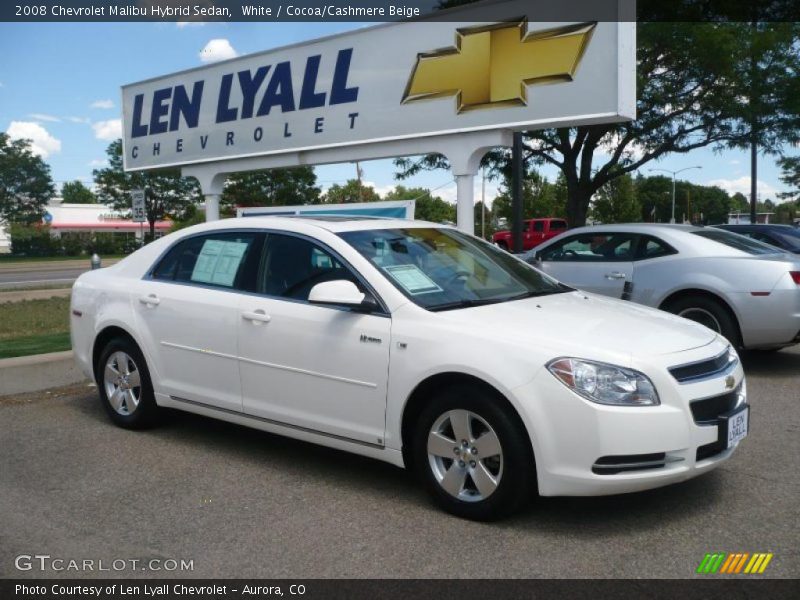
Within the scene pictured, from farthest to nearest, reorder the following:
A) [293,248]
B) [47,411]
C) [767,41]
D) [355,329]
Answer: [767,41] → [47,411] → [293,248] → [355,329]

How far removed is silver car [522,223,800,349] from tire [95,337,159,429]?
11.7 ft

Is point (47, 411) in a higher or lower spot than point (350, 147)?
lower

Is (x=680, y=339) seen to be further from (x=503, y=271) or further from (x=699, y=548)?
(x=503, y=271)

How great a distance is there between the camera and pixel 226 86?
36.8 feet

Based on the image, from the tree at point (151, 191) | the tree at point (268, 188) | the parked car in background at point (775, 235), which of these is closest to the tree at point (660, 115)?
the parked car in background at point (775, 235)

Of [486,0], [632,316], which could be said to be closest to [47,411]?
[632,316]

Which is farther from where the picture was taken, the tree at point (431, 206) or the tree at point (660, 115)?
the tree at point (431, 206)

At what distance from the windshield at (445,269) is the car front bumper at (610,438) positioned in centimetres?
91

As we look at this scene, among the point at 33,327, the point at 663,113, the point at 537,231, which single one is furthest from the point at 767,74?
the point at 33,327

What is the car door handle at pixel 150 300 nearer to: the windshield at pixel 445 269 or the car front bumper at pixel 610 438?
the windshield at pixel 445 269

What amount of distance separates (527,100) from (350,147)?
8.85 feet

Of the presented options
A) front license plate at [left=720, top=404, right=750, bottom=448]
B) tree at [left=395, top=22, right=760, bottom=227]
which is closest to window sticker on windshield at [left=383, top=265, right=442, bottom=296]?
front license plate at [left=720, top=404, right=750, bottom=448]

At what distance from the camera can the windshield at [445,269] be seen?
4.47 meters

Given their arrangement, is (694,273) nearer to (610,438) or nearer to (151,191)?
(610,438)
